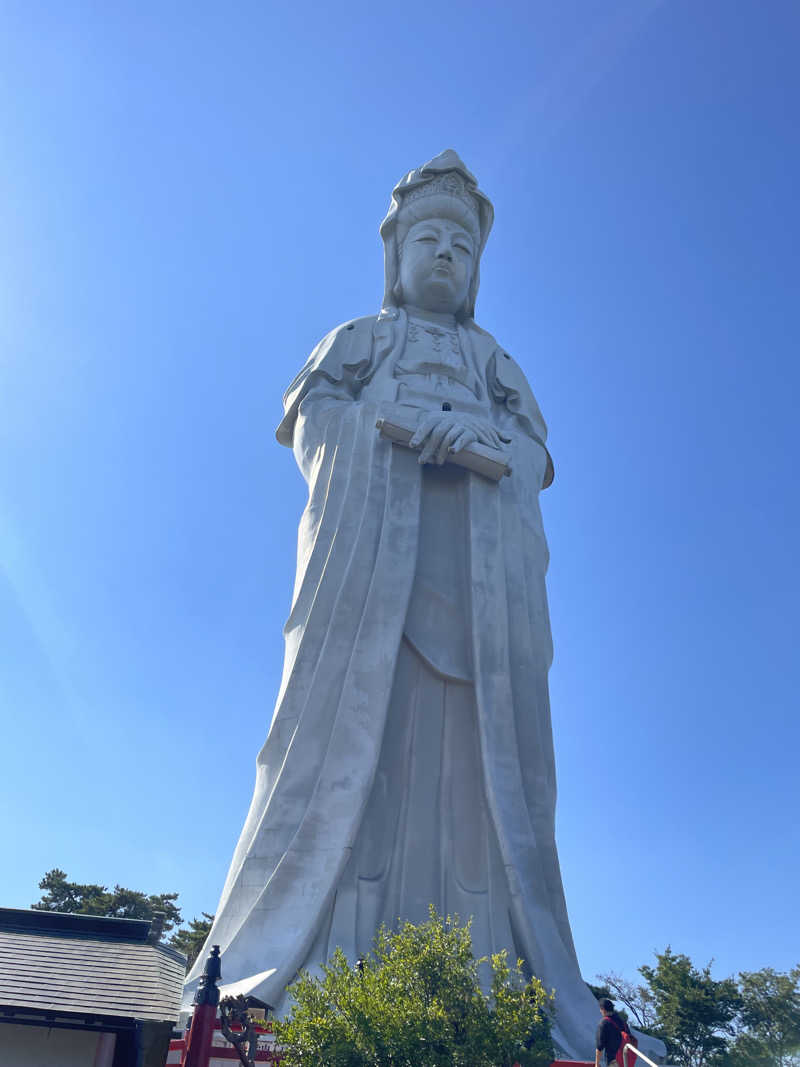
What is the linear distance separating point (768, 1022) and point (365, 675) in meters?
14.6

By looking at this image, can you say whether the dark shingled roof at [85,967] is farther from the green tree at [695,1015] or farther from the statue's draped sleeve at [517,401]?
the green tree at [695,1015]

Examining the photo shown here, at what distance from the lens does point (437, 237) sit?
12023mm

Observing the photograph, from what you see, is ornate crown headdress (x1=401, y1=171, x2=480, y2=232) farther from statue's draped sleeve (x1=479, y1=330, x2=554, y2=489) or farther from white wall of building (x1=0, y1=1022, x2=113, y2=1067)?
white wall of building (x1=0, y1=1022, x2=113, y2=1067)

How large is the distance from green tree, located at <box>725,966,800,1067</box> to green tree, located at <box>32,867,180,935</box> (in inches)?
494

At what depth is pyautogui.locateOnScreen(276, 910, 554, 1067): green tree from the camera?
450 centimetres

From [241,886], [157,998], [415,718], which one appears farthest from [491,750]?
[157,998]

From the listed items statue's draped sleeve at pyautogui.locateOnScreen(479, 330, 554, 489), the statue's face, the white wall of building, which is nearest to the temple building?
the white wall of building

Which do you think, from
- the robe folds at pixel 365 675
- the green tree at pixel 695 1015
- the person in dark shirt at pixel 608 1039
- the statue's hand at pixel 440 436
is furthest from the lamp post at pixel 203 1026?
the green tree at pixel 695 1015

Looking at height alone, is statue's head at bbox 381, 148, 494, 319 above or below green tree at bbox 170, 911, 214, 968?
above

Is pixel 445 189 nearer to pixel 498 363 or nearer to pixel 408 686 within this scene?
pixel 498 363

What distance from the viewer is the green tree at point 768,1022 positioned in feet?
55.9

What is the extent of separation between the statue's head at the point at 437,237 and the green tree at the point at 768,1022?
1335cm

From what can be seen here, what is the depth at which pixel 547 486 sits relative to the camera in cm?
1180

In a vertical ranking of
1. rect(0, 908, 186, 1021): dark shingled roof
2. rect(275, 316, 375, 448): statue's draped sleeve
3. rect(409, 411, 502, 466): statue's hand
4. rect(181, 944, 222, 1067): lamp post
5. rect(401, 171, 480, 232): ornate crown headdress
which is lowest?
rect(181, 944, 222, 1067): lamp post
